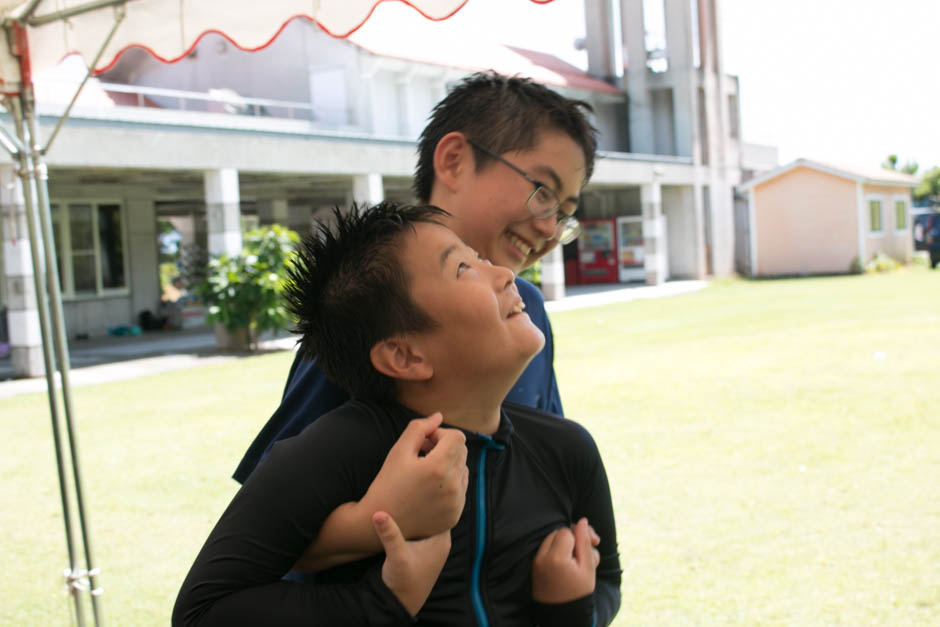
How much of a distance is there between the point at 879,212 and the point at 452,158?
122 ft

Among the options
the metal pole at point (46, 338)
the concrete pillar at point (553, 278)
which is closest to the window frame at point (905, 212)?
the concrete pillar at point (553, 278)

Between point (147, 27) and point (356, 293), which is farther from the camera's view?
point (147, 27)

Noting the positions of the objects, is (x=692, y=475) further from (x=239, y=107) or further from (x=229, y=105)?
(x=239, y=107)

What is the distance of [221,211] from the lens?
17016 mm

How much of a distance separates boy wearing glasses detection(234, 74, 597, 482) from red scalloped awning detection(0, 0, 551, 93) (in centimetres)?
268

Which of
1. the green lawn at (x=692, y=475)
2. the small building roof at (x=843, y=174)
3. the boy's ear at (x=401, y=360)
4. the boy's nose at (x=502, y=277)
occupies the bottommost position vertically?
the green lawn at (x=692, y=475)

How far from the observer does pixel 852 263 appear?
33719mm

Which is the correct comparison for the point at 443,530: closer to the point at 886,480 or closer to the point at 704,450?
the point at 886,480

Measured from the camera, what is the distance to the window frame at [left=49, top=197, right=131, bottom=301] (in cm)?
2027

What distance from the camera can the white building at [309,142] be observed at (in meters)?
16.9

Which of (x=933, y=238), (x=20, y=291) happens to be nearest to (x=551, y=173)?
(x=20, y=291)

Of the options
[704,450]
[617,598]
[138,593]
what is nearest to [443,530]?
[617,598]

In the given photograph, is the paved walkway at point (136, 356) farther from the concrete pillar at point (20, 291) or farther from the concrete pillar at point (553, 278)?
the concrete pillar at point (553, 278)

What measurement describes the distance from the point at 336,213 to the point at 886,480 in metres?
5.43
